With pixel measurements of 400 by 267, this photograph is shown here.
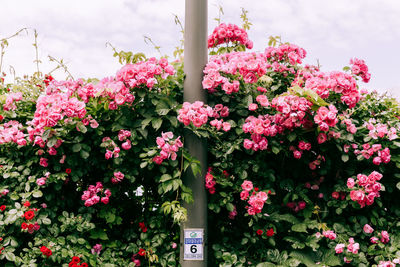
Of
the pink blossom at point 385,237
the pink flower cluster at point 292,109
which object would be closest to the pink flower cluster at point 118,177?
the pink flower cluster at point 292,109

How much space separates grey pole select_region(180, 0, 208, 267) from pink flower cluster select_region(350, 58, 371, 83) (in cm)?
141

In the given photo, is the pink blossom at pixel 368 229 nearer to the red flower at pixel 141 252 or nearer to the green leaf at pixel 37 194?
the red flower at pixel 141 252

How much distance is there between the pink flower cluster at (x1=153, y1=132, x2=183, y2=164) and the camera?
2.82 metres

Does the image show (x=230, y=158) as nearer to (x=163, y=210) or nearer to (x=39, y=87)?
(x=163, y=210)

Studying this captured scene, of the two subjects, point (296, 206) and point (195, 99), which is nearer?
point (195, 99)

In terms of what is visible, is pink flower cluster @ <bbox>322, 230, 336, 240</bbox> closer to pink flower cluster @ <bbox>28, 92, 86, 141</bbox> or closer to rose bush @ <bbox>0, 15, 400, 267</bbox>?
rose bush @ <bbox>0, 15, 400, 267</bbox>

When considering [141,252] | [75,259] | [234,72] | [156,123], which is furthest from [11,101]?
[234,72]

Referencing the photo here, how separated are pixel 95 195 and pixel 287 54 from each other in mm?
2191

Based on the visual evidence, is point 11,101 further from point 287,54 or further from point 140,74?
point 287,54

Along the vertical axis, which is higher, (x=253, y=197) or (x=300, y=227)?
(x=253, y=197)

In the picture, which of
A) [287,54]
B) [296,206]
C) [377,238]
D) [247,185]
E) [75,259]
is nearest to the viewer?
[75,259]

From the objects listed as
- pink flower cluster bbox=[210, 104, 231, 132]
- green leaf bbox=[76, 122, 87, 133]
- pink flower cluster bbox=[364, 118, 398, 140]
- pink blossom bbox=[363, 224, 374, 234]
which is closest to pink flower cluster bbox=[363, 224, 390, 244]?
pink blossom bbox=[363, 224, 374, 234]

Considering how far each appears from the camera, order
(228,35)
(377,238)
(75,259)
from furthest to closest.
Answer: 1. (228,35)
2. (377,238)
3. (75,259)

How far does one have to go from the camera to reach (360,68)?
136 inches
